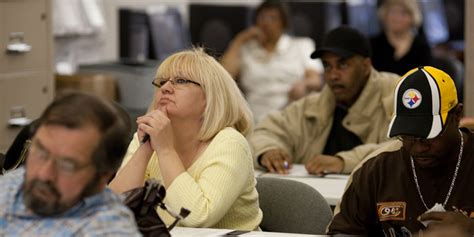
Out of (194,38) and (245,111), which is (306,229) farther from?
(194,38)

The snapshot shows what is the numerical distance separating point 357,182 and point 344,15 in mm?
6239

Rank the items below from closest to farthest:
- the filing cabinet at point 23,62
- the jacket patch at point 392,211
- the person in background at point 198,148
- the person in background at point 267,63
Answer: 1. the jacket patch at point 392,211
2. the person in background at point 198,148
3. the filing cabinet at point 23,62
4. the person in background at point 267,63

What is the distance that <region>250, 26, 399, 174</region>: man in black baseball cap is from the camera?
4.66m

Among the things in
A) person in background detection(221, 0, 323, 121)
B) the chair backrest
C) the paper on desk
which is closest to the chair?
the paper on desk

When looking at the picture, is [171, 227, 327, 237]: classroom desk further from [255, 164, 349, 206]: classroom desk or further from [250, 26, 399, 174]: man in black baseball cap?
[250, 26, 399, 174]: man in black baseball cap

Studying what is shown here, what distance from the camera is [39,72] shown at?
5.45 m

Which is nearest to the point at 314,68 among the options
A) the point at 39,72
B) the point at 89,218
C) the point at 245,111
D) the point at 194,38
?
the point at 194,38

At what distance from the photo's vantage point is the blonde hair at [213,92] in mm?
3221

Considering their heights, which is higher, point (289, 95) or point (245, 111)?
point (245, 111)

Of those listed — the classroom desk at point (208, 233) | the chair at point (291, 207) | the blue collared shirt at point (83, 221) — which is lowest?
the chair at point (291, 207)

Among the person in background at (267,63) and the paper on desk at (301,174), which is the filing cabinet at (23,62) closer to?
the paper on desk at (301,174)

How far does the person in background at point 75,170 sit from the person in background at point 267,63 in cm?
511

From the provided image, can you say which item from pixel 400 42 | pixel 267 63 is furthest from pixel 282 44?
pixel 400 42

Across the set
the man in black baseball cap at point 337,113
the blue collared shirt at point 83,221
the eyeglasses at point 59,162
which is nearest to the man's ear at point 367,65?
the man in black baseball cap at point 337,113
